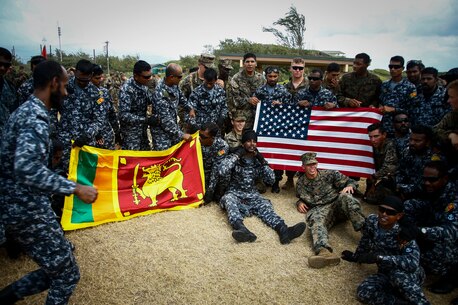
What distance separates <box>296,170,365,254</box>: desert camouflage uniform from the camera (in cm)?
495

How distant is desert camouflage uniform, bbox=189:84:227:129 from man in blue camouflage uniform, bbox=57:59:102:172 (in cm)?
219

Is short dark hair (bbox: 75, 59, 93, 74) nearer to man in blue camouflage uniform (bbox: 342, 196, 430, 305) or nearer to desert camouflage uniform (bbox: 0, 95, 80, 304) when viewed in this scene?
desert camouflage uniform (bbox: 0, 95, 80, 304)

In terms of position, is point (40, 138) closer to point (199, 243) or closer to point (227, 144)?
point (199, 243)

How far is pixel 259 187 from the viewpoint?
7.07m

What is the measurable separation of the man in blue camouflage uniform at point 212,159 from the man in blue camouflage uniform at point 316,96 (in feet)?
6.66

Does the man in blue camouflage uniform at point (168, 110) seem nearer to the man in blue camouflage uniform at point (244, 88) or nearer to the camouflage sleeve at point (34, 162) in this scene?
the man in blue camouflage uniform at point (244, 88)

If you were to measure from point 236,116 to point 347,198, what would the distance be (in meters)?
3.33

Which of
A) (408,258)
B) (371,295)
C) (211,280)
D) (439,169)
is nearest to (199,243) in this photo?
(211,280)

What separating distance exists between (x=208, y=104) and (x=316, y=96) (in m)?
2.39

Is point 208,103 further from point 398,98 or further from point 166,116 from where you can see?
point 398,98

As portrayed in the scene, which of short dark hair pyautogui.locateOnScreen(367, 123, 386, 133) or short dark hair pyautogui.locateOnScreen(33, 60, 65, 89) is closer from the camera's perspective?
short dark hair pyautogui.locateOnScreen(33, 60, 65, 89)

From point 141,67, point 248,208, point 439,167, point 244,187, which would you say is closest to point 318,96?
point 244,187

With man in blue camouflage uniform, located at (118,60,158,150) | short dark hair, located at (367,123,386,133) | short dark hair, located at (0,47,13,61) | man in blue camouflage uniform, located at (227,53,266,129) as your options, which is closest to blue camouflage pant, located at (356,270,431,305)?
short dark hair, located at (367,123,386,133)

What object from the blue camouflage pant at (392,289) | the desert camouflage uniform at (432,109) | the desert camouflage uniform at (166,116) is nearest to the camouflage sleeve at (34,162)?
the blue camouflage pant at (392,289)
